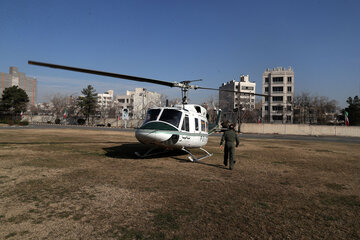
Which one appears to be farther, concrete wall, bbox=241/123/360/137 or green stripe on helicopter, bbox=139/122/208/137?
concrete wall, bbox=241/123/360/137

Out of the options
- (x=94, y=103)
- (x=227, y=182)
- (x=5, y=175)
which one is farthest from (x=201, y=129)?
(x=94, y=103)

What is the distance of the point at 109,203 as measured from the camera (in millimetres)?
5023

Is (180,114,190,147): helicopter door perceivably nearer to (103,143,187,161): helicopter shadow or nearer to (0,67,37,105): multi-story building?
(103,143,187,161): helicopter shadow

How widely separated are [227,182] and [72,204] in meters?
4.58

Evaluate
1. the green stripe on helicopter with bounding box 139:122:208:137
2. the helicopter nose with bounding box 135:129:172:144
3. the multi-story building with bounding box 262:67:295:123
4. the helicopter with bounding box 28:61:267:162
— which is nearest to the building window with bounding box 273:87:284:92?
the multi-story building with bounding box 262:67:295:123

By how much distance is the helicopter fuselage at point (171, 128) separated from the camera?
9516 mm

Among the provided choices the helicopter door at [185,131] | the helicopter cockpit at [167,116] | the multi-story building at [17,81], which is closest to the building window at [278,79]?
the helicopter door at [185,131]

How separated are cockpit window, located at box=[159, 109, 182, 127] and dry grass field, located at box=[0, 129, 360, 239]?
2.34m

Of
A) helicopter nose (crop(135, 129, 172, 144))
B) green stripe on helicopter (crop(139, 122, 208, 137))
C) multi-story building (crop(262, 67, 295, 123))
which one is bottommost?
helicopter nose (crop(135, 129, 172, 144))

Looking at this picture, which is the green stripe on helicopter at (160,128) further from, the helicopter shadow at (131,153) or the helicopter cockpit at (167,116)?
the helicopter shadow at (131,153)

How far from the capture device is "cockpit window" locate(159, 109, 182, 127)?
33.0ft

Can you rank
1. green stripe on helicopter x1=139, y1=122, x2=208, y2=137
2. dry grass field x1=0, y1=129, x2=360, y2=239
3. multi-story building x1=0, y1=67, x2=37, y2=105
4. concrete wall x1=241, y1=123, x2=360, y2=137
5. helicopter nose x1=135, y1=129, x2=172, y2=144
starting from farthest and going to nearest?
multi-story building x1=0, y1=67, x2=37, y2=105 < concrete wall x1=241, y1=123, x2=360, y2=137 < green stripe on helicopter x1=139, y1=122, x2=208, y2=137 < helicopter nose x1=135, y1=129, x2=172, y2=144 < dry grass field x1=0, y1=129, x2=360, y2=239

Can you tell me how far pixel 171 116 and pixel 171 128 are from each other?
2.36 feet

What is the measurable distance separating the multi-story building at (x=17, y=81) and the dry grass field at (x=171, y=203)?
209 metres
